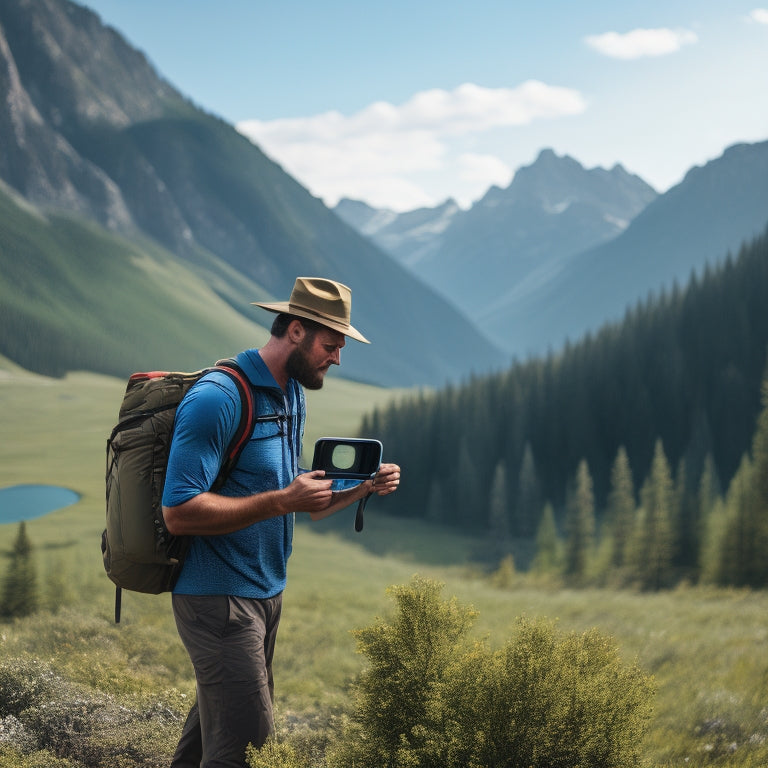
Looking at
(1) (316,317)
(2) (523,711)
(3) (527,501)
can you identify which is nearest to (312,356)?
(1) (316,317)

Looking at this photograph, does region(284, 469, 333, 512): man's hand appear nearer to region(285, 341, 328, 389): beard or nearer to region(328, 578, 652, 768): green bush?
region(285, 341, 328, 389): beard

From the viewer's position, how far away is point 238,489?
6051 millimetres

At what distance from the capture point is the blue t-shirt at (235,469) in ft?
18.1

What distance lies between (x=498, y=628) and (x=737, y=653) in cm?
2713

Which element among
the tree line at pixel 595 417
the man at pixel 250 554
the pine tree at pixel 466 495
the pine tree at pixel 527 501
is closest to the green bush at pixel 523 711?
the man at pixel 250 554

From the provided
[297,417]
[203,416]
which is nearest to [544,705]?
[297,417]

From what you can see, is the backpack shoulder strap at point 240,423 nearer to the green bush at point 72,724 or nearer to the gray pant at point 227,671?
the gray pant at point 227,671

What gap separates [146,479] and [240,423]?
2.58 ft

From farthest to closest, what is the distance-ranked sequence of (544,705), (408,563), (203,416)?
(408,563)
(544,705)
(203,416)

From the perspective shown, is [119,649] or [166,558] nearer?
[166,558]

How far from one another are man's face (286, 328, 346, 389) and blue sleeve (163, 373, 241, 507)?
0.69 meters

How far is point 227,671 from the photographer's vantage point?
19.8 feet

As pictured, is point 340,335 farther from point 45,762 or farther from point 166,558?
point 45,762

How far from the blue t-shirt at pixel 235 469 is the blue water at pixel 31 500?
293ft
